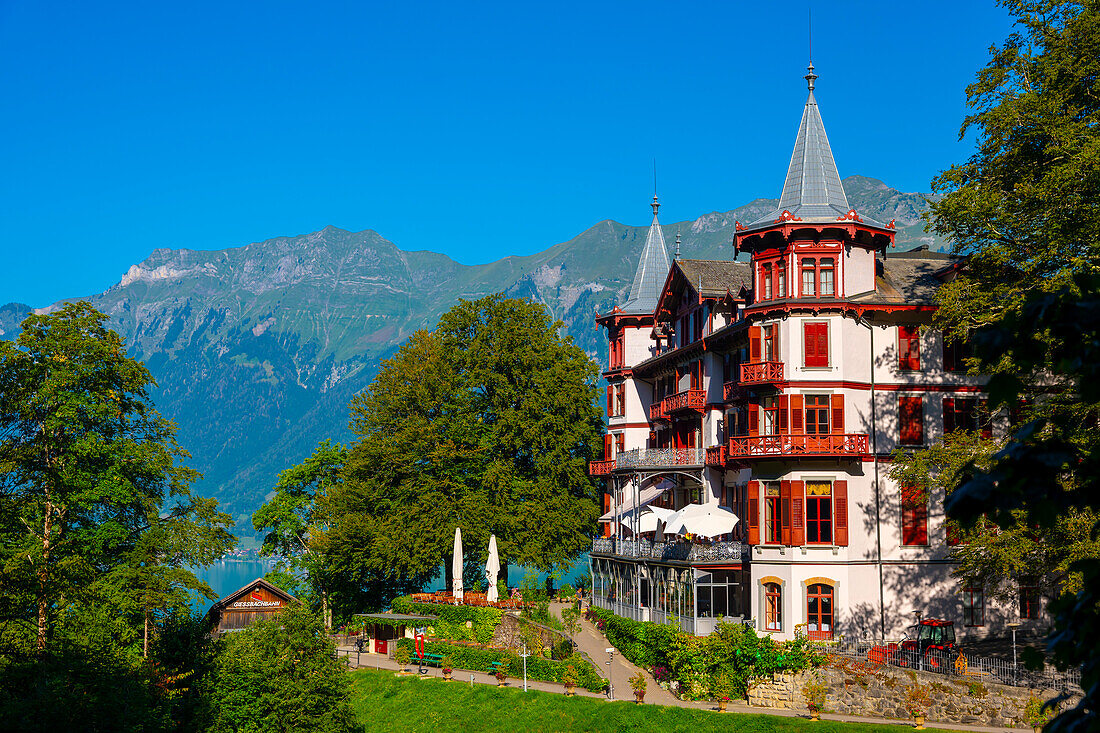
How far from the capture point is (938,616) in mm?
40625

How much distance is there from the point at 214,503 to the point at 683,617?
19.5 m

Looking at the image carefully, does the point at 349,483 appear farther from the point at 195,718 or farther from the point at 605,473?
the point at 195,718

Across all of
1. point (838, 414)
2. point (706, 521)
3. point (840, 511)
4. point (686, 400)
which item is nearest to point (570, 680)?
point (706, 521)

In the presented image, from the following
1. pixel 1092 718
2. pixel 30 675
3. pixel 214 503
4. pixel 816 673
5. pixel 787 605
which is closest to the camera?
pixel 1092 718

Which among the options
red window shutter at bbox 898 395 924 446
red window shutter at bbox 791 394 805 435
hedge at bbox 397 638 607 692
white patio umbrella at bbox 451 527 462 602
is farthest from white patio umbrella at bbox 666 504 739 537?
white patio umbrella at bbox 451 527 462 602

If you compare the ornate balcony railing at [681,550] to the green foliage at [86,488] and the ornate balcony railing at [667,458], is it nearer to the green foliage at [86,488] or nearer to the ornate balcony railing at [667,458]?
the ornate balcony railing at [667,458]

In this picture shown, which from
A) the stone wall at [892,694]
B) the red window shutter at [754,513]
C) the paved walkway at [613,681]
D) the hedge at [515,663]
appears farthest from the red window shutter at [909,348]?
the hedge at [515,663]

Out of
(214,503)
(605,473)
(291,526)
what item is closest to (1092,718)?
(214,503)

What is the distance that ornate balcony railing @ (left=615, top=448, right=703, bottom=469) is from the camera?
50.1 meters

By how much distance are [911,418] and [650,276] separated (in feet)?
89.3

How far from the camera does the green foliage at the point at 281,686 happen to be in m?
28.2

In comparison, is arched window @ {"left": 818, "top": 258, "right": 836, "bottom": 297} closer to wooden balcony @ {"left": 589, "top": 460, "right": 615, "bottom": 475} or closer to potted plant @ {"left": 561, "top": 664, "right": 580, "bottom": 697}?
potted plant @ {"left": 561, "top": 664, "right": 580, "bottom": 697}

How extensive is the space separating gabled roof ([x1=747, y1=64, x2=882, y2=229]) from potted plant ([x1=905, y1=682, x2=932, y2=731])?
18.1 m

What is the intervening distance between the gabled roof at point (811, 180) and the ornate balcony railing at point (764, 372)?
17.8 ft
